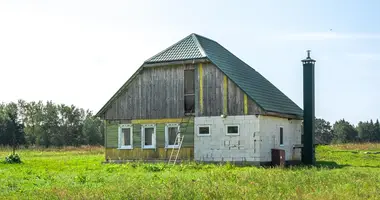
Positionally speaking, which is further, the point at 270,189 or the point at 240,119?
the point at 240,119

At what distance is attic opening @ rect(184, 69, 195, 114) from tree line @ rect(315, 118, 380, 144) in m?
82.8

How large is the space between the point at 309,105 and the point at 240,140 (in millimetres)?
5193

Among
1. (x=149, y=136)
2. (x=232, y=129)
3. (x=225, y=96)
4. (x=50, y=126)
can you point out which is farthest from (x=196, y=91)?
(x=50, y=126)

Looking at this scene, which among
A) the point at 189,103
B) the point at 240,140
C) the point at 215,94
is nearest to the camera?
the point at 240,140

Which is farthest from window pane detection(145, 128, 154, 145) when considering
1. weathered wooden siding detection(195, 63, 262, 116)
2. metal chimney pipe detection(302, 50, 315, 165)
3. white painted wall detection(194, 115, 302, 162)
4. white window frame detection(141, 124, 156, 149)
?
metal chimney pipe detection(302, 50, 315, 165)

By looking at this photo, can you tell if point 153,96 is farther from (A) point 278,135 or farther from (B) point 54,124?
(B) point 54,124

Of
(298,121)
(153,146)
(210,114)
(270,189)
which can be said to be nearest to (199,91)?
(210,114)

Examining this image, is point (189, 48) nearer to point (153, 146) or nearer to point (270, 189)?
point (153, 146)

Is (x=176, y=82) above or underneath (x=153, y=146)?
above

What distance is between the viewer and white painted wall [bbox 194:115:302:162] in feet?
94.1

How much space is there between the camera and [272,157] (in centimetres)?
2988

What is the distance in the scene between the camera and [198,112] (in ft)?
99.6

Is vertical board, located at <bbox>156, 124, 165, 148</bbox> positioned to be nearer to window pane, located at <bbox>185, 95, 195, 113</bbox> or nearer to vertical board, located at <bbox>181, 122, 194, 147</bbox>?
vertical board, located at <bbox>181, 122, 194, 147</bbox>

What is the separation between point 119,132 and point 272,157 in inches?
341
